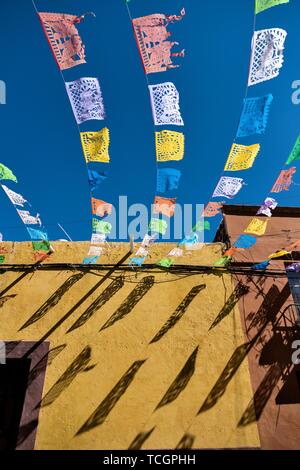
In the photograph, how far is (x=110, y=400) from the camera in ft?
24.9

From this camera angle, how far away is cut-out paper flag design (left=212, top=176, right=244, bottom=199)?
789 centimetres

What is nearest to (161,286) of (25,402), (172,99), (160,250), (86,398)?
(160,250)

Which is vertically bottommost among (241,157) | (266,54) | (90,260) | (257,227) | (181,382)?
(181,382)

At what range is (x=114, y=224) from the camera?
905cm

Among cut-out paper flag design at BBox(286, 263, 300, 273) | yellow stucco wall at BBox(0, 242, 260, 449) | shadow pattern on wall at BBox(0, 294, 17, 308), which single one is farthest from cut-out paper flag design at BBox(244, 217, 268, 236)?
shadow pattern on wall at BBox(0, 294, 17, 308)

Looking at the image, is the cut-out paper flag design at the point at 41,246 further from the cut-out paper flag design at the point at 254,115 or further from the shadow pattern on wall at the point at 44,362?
Result: the cut-out paper flag design at the point at 254,115

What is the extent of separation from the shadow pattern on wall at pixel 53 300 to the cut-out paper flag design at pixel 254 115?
582 centimetres

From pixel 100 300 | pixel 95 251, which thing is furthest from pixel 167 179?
pixel 100 300

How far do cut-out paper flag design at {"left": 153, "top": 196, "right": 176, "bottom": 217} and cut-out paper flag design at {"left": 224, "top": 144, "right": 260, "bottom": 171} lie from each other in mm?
1700

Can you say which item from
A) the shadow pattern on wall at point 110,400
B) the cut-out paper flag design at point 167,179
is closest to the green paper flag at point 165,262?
the cut-out paper flag design at point 167,179

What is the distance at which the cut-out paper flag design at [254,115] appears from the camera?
642cm

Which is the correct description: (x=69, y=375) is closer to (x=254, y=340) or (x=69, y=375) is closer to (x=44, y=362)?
(x=44, y=362)

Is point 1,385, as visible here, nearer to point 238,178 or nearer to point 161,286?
point 161,286

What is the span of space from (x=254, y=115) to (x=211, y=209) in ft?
9.43
